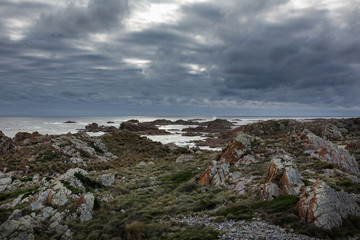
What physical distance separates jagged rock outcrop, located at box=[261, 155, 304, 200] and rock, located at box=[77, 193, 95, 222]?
1221 centimetres

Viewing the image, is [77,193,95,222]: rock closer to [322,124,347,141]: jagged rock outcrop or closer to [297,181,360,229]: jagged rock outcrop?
[297,181,360,229]: jagged rock outcrop

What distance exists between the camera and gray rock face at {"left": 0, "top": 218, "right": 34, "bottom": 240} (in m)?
10.4

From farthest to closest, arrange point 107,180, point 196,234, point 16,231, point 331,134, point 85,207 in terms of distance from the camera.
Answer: point 331,134, point 107,180, point 85,207, point 196,234, point 16,231

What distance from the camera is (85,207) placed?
48.8ft

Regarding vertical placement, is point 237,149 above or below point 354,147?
below

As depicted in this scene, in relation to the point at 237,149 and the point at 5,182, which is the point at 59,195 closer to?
the point at 5,182

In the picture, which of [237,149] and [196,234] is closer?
[196,234]

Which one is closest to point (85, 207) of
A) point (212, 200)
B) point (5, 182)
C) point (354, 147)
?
point (212, 200)

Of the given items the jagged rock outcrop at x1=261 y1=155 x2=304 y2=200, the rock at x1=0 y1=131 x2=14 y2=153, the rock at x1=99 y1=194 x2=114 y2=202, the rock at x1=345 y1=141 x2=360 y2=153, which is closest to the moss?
the jagged rock outcrop at x1=261 y1=155 x2=304 y2=200

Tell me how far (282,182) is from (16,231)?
16420 millimetres

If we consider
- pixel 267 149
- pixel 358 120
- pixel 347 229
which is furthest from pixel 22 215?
pixel 358 120

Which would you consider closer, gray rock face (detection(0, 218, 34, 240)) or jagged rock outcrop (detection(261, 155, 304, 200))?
gray rock face (detection(0, 218, 34, 240))

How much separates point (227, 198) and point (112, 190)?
11.6m

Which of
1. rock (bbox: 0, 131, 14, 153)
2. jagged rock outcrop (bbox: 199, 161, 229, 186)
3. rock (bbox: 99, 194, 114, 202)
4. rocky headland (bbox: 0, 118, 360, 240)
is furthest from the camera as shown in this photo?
rock (bbox: 0, 131, 14, 153)
